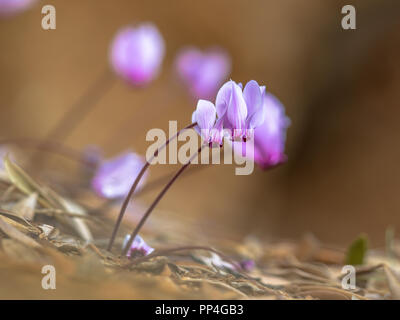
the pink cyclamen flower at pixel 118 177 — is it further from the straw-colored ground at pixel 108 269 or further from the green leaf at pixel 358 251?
the green leaf at pixel 358 251

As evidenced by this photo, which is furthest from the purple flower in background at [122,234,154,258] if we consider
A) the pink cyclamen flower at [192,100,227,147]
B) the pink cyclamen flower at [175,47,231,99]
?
the pink cyclamen flower at [175,47,231,99]

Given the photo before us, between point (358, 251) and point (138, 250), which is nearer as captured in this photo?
point (138, 250)

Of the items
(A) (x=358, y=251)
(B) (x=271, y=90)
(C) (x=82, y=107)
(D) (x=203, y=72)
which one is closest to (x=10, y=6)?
(D) (x=203, y=72)

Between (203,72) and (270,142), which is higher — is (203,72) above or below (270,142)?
above

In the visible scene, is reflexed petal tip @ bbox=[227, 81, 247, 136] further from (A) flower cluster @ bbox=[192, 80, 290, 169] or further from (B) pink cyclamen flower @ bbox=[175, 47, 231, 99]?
(B) pink cyclamen flower @ bbox=[175, 47, 231, 99]

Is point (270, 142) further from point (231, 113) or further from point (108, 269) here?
point (108, 269)

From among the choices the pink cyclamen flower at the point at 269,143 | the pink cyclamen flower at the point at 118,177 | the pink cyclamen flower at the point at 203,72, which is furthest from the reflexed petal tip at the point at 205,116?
the pink cyclamen flower at the point at 203,72
